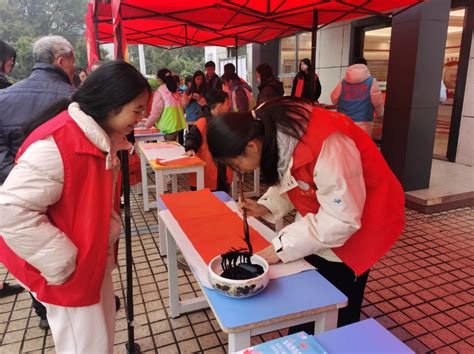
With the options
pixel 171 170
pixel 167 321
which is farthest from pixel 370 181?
pixel 171 170

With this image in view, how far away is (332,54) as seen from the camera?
25.0 ft

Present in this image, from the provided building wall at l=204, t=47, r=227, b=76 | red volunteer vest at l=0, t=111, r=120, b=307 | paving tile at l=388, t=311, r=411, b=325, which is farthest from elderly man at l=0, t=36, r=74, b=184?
building wall at l=204, t=47, r=227, b=76

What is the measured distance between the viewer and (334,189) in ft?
4.07

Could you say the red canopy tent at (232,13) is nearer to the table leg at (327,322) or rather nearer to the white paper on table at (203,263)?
the white paper on table at (203,263)

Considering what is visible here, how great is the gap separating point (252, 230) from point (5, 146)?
155cm

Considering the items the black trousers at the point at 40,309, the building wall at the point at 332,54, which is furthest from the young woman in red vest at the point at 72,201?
the building wall at the point at 332,54

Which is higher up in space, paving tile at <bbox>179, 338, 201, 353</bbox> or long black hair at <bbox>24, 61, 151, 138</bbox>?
long black hair at <bbox>24, 61, 151, 138</bbox>

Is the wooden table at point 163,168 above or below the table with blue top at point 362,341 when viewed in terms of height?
below

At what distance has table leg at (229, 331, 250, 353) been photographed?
1149 mm

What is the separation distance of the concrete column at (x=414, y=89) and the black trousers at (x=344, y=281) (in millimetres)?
3326

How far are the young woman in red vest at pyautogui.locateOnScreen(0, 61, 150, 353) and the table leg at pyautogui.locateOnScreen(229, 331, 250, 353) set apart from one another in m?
0.55

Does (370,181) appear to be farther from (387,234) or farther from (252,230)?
(252,230)

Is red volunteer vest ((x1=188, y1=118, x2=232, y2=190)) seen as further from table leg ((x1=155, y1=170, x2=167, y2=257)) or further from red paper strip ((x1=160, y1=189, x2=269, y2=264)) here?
red paper strip ((x1=160, y1=189, x2=269, y2=264))

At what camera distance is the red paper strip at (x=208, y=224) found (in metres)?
1.66
